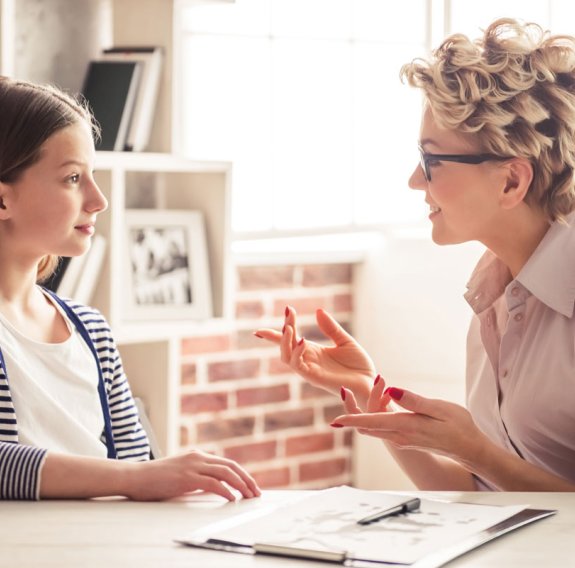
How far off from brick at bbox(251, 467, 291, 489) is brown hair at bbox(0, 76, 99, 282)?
2.02 m

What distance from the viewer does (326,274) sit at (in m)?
3.96

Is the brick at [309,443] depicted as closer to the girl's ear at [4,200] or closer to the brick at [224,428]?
the brick at [224,428]

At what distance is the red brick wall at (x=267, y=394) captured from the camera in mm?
3666

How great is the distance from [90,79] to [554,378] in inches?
68.7

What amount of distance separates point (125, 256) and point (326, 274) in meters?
1.11

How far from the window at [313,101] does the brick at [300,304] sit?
28cm

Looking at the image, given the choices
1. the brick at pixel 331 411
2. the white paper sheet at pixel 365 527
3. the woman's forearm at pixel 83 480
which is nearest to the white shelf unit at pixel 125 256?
the brick at pixel 331 411

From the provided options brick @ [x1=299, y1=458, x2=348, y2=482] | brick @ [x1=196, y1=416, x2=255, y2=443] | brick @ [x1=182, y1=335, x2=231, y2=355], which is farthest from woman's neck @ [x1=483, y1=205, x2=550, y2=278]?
brick @ [x1=299, y1=458, x2=348, y2=482]

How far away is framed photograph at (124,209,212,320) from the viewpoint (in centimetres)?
305

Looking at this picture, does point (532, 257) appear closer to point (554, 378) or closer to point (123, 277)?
point (554, 378)

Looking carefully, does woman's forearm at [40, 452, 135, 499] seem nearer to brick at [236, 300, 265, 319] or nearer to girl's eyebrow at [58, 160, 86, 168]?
girl's eyebrow at [58, 160, 86, 168]

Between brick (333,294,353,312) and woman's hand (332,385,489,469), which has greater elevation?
woman's hand (332,385,489,469)

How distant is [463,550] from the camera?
4.16ft

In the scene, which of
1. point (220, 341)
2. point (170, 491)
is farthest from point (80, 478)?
point (220, 341)
